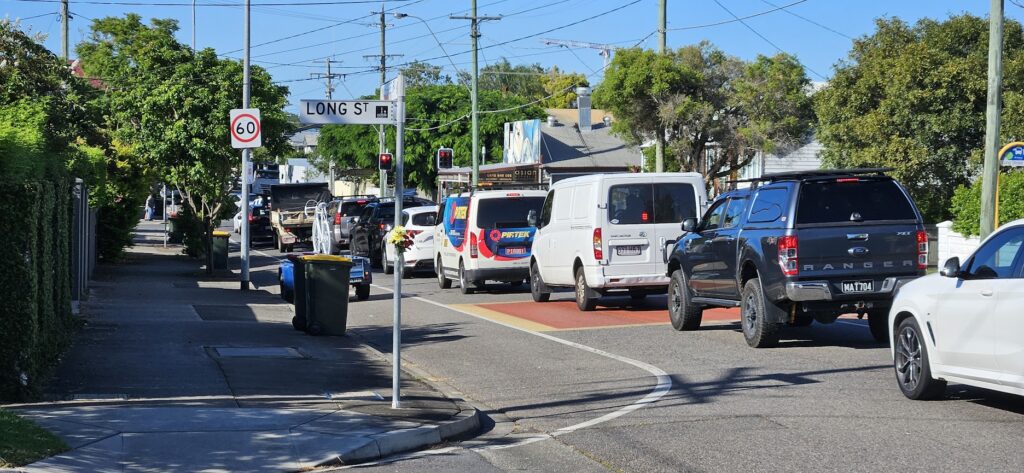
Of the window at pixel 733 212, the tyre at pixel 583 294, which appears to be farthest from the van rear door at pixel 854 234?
the tyre at pixel 583 294

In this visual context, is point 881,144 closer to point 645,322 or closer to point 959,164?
point 959,164

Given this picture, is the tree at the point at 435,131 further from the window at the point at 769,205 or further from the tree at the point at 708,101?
the window at the point at 769,205

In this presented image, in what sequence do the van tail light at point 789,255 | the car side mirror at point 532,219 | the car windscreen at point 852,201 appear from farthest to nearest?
the car side mirror at point 532,219 → the car windscreen at point 852,201 → the van tail light at point 789,255

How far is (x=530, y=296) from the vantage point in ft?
80.0

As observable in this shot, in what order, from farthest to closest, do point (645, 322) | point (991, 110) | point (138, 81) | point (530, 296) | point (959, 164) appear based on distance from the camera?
point (959, 164)
point (138, 81)
point (530, 296)
point (991, 110)
point (645, 322)

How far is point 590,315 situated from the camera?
A: 19.6 meters

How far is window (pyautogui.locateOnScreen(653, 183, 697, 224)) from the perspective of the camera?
62.6 ft

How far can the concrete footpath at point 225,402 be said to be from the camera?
333 inches

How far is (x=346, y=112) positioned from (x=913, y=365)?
5.41 metres

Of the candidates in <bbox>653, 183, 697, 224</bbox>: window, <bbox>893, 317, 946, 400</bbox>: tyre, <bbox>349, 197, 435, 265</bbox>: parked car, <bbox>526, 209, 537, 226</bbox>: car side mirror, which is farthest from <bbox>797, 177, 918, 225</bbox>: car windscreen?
<bbox>349, 197, 435, 265</bbox>: parked car

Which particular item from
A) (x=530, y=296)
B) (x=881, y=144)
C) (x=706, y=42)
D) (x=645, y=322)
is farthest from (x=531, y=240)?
(x=706, y=42)

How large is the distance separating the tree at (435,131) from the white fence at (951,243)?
1781 inches

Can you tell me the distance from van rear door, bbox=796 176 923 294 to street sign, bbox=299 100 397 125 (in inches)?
210

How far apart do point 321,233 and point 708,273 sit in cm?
2463
